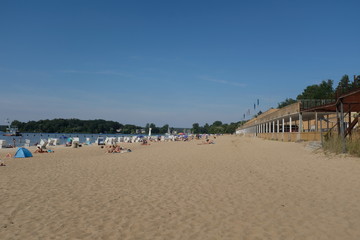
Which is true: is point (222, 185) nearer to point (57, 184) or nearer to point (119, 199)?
point (119, 199)

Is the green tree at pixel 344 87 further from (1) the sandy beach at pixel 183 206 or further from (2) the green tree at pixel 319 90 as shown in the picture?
(2) the green tree at pixel 319 90

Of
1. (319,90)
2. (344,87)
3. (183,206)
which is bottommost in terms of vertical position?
(183,206)

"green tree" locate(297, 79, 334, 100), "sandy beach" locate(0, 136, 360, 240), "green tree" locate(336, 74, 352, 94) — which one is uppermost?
"green tree" locate(297, 79, 334, 100)

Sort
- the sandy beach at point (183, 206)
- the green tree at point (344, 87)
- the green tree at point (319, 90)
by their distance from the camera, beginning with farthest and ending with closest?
the green tree at point (319, 90)
the green tree at point (344, 87)
the sandy beach at point (183, 206)

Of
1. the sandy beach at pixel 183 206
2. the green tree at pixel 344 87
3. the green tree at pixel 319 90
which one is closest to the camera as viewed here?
the sandy beach at pixel 183 206

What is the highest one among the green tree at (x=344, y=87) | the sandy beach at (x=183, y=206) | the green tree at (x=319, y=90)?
the green tree at (x=319, y=90)

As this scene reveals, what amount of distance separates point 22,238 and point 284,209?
4166 millimetres

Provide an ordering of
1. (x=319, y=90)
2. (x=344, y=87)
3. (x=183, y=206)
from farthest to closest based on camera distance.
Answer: (x=319, y=90) → (x=344, y=87) → (x=183, y=206)

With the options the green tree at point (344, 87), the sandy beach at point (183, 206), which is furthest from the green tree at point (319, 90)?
the sandy beach at point (183, 206)

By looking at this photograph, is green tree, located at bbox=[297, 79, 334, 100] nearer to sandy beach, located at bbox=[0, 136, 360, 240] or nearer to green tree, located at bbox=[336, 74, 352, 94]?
green tree, located at bbox=[336, 74, 352, 94]

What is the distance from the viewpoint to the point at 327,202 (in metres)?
5.42

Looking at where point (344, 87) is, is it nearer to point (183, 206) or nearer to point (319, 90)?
point (183, 206)

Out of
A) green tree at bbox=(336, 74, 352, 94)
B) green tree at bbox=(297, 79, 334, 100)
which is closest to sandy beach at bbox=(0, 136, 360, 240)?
green tree at bbox=(336, 74, 352, 94)

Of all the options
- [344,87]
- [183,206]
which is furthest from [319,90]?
[183,206]
